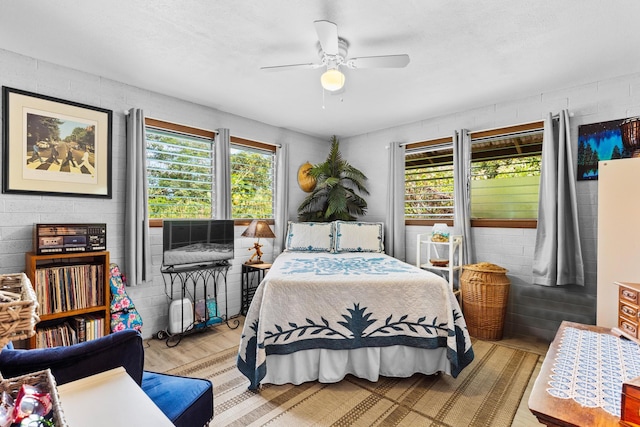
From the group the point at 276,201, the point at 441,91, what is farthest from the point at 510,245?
the point at 276,201

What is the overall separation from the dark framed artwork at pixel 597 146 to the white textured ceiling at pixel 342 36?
1.48ft

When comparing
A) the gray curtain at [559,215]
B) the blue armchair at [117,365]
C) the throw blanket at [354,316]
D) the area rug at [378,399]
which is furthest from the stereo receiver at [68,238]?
the gray curtain at [559,215]

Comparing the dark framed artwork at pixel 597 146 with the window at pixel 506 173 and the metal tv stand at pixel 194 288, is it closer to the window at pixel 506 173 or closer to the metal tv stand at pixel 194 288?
the window at pixel 506 173

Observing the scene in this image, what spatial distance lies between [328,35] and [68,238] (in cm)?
247

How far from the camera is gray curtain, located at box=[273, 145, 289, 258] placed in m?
4.35

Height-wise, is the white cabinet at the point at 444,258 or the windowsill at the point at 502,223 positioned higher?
the windowsill at the point at 502,223

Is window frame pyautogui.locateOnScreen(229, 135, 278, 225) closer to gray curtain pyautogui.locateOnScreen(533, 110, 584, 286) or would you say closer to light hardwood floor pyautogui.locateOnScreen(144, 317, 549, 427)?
light hardwood floor pyautogui.locateOnScreen(144, 317, 549, 427)

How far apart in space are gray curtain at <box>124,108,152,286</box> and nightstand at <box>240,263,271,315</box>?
1134mm

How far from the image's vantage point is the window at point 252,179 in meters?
4.02

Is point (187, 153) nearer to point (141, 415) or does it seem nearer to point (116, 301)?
point (116, 301)

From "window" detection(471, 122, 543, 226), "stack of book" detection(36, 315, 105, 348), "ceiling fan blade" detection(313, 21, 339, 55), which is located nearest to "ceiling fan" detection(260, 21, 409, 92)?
"ceiling fan blade" detection(313, 21, 339, 55)

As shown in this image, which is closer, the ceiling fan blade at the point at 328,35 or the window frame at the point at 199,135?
the ceiling fan blade at the point at 328,35

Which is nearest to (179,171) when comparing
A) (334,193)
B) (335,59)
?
(334,193)

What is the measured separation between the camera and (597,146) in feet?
9.66
